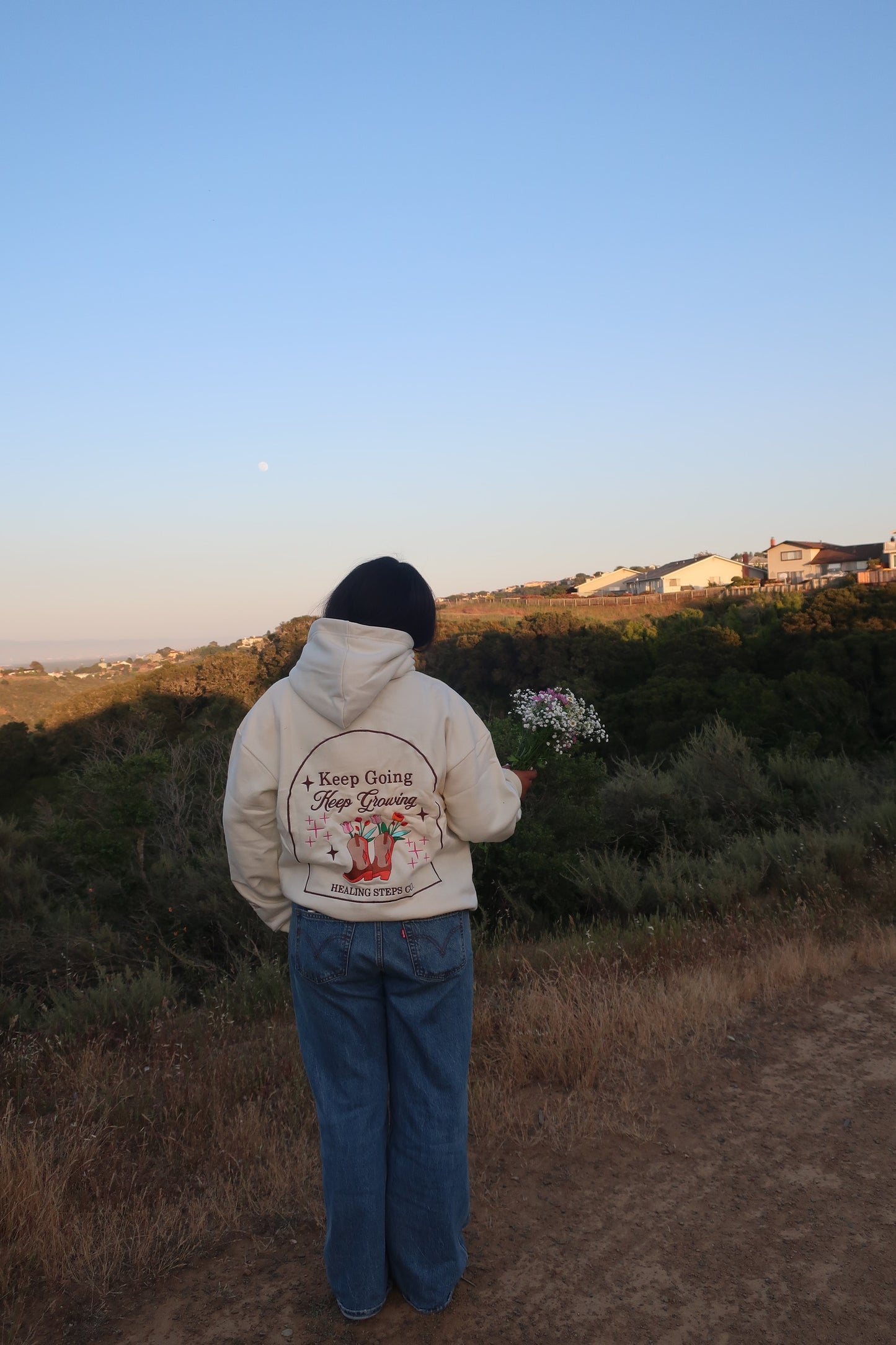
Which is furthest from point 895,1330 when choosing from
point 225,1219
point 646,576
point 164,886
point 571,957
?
point 646,576

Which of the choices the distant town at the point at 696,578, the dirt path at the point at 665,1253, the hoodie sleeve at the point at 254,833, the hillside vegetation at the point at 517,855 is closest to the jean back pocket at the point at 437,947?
the hoodie sleeve at the point at 254,833

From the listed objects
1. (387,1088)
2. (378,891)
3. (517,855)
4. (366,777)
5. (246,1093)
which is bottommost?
(517,855)

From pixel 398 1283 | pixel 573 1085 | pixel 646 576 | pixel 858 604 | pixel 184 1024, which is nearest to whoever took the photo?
pixel 398 1283

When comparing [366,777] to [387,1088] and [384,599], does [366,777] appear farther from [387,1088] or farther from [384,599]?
[387,1088]

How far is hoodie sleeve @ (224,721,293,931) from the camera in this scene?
7.52 feet

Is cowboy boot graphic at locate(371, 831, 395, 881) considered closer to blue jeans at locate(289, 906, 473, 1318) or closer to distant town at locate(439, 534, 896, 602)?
blue jeans at locate(289, 906, 473, 1318)

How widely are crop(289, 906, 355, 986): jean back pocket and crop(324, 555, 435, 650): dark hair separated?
75 centimetres

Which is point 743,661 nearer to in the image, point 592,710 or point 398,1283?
point 592,710

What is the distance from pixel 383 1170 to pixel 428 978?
1.85 ft

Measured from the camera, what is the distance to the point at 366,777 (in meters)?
2.26

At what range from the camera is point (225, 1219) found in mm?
2836

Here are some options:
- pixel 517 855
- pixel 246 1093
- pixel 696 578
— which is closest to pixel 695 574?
pixel 696 578

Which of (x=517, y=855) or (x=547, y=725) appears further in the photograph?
(x=517, y=855)

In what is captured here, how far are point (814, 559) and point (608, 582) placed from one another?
69.3 feet
